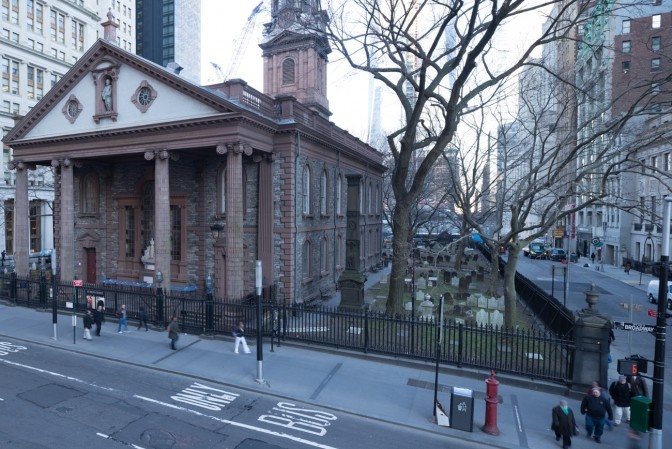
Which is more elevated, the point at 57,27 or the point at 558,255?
the point at 57,27

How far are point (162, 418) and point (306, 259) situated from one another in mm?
13795

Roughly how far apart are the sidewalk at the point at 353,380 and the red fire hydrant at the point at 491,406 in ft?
0.48

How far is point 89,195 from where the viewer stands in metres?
25.7

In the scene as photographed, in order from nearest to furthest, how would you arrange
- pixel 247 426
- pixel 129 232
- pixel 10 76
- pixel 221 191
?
pixel 247 426, pixel 221 191, pixel 129 232, pixel 10 76

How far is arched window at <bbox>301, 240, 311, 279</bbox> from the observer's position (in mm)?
22233

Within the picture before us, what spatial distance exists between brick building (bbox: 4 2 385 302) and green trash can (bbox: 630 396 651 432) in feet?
45.8

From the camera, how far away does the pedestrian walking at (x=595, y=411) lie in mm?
8789

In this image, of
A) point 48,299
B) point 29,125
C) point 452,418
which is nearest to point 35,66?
point 29,125

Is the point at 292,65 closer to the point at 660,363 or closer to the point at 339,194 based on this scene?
the point at 339,194

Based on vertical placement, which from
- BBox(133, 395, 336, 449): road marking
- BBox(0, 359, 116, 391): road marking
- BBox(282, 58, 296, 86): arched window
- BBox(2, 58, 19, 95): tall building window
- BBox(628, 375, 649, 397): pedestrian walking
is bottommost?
BBox(0, 359, 116, 391): road marking

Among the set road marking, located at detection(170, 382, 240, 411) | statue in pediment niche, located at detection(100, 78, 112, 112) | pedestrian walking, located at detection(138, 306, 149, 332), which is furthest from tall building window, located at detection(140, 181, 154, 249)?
road marking, located at detection(170, 382, 240, 411)

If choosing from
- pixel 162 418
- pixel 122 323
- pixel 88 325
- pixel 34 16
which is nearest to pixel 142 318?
pixel 122 323

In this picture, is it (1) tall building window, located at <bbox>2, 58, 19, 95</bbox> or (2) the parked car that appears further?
(2) the parked car

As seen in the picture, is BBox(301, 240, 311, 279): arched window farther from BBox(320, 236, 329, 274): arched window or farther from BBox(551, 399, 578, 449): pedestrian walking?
BBox(551, 399, 578, 449): pedestrian walking
